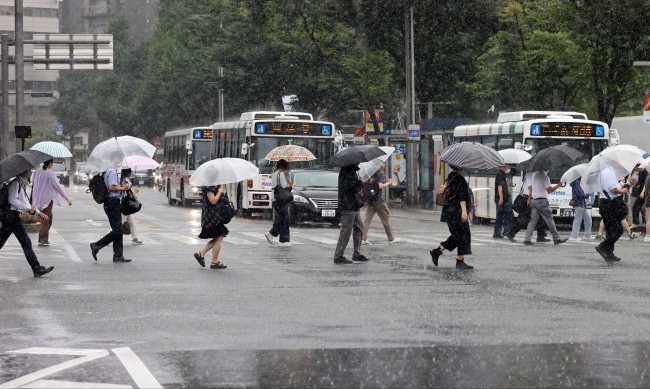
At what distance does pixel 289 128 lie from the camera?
38.3 m

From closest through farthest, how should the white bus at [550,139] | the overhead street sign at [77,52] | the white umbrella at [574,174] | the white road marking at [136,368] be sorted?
the white road marking at [136,368], the white umbrella at [574,174], the white bus at [550,139], the overhead street sign at [77,52]

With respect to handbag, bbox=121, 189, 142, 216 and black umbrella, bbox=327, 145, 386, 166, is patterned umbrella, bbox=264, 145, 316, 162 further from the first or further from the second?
black umbrella, bbox=327, 145, 386, 166

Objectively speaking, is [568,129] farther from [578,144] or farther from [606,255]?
[606,255]

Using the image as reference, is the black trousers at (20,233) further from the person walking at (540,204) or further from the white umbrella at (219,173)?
the person walking at (540,204)

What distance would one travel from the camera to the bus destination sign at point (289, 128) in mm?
38344

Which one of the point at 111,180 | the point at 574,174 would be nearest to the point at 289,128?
the point at 574,174

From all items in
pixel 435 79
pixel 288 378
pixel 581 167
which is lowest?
pixel 288 378

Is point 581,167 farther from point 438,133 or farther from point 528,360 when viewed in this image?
point 438,133

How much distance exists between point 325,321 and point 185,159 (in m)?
38.6

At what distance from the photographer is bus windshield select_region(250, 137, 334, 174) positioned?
3803cm

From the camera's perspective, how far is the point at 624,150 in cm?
2111

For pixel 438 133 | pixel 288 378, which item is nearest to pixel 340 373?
pixel 288 378


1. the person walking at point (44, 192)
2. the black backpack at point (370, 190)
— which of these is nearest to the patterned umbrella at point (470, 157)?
the black backpack at point (370, 190)

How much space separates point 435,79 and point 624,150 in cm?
3077
